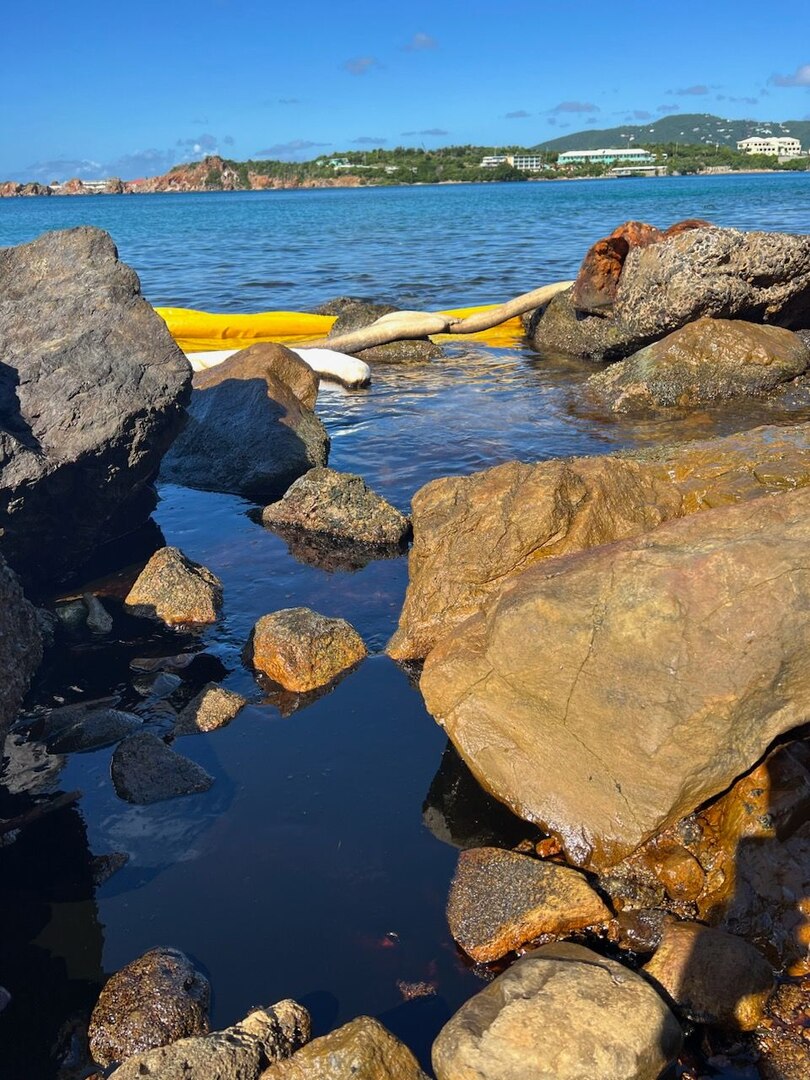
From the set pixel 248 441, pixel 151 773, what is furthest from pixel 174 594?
pixel 248 441

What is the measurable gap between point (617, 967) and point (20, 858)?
8.48ft

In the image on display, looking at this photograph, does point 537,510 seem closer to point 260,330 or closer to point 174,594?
point 174,594

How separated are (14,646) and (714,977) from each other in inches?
138

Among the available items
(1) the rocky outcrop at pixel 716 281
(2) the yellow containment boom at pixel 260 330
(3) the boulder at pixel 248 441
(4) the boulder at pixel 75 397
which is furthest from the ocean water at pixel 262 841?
(2) the yellow containment boom at pixel 260 330

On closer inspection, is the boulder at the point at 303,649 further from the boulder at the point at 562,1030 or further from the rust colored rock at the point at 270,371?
the rust colored rock at the point at 270,371

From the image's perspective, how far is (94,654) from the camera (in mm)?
6008

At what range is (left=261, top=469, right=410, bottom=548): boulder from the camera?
298 inches

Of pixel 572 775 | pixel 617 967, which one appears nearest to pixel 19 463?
pixel 572 775

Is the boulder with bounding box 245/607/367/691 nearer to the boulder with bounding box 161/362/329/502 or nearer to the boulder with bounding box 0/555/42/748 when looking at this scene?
the boulder with bounding box 0/555/42/748

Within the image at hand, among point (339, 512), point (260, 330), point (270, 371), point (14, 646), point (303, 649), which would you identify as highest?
point (260, 330)

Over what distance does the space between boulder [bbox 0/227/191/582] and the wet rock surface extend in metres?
0.93

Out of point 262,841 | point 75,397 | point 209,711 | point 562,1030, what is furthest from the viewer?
point 75,397

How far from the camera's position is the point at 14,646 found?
4.84 meters

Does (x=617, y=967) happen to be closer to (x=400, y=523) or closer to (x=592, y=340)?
(x=400, y=523)
